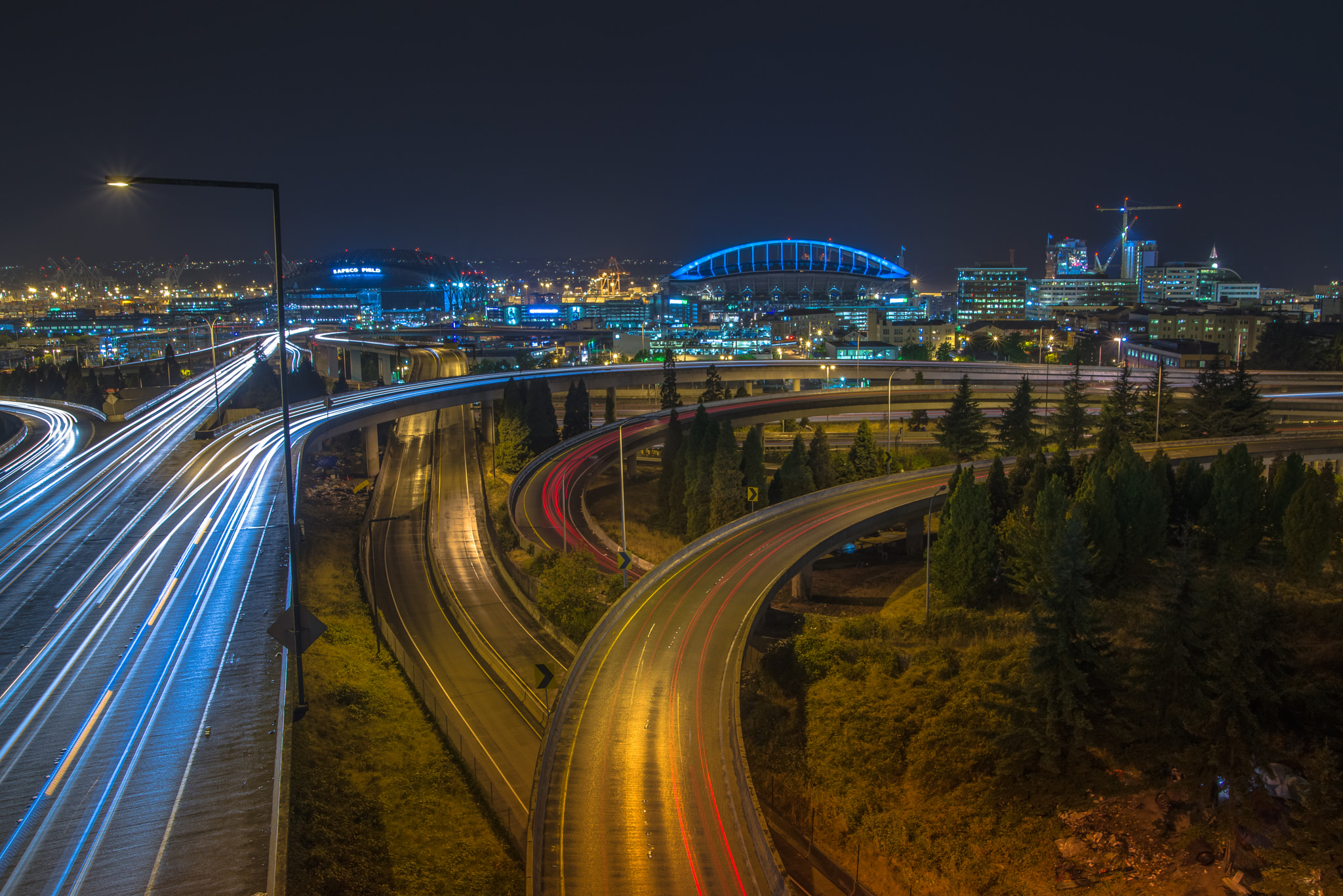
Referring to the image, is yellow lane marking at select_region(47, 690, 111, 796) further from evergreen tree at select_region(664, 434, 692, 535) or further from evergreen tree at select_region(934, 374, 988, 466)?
evergreen tree at select_region(934, 374, 988, 466)

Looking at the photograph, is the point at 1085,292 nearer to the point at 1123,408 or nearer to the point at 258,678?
the point at 1123,408

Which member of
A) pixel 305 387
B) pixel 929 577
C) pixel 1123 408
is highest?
pixel 305 387

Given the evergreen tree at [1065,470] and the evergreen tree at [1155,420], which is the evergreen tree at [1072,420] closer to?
the evergreen tree at [1155,420]

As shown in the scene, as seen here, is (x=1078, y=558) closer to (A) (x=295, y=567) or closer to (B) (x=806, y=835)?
(B) (x=806, y=835)

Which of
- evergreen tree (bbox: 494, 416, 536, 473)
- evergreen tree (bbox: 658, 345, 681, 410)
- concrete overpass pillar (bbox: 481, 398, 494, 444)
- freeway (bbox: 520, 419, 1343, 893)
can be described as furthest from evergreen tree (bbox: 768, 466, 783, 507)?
concrete overpass pillar (bbox: 481, 398, 494, 444)

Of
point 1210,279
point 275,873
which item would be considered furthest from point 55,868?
point 1210,279

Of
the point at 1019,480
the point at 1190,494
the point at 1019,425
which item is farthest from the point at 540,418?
the point at 1190,494

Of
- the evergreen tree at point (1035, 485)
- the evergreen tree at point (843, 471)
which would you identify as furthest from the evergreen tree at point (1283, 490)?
the evergreen tree at point (843, 471)

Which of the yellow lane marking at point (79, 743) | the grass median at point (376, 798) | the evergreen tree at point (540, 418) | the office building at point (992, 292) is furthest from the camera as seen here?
the office building at point (992, 292)
